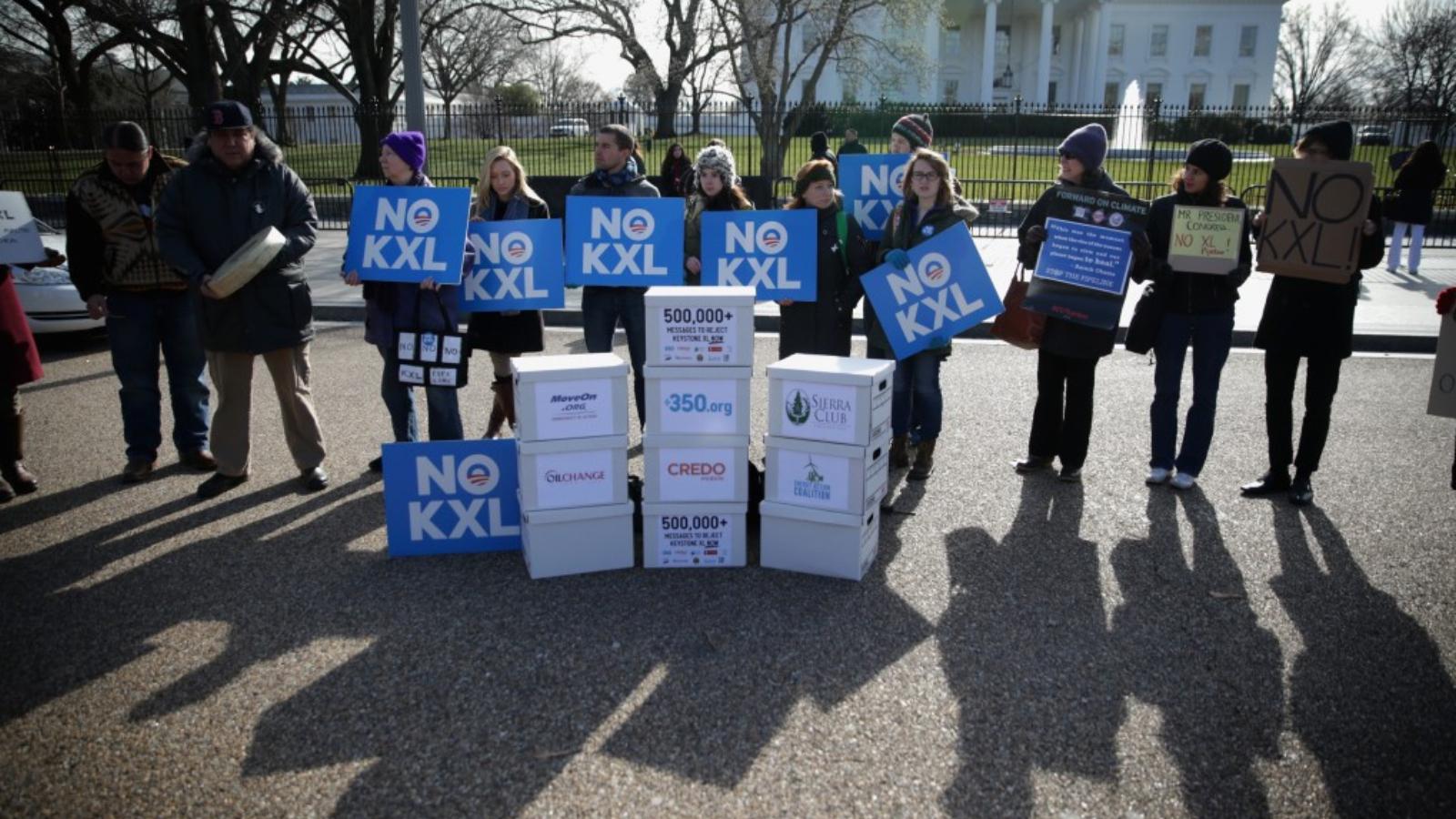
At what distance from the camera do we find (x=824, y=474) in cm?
454

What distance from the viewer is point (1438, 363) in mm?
4371

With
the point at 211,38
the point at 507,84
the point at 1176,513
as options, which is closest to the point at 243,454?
the point at 1176,513

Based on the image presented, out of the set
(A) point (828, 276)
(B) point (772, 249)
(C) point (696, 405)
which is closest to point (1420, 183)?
(A) point (828, 276)

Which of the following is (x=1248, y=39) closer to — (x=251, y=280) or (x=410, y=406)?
(x=410, y=406)

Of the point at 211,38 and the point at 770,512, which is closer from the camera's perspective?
the point at 770,512

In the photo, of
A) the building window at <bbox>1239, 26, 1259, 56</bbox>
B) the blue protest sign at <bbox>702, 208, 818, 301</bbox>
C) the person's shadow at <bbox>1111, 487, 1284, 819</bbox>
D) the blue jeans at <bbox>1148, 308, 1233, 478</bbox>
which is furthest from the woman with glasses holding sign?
the building window at <bbox>1239, 26, 1259, 56</bbox>

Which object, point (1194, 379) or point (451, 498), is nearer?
point (451, 498)

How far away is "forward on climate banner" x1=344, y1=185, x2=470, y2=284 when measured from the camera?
5395mm

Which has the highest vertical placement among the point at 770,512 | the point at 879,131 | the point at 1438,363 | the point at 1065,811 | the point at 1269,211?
the point at 879,131

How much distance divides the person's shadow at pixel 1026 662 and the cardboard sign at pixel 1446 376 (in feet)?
5.42

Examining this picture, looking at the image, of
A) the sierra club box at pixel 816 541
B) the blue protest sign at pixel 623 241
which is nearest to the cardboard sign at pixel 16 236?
the blue protest sign at pixel 623 241

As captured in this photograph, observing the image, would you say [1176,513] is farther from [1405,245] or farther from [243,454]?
[1405,245]

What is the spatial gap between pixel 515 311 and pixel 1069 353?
11.1ft

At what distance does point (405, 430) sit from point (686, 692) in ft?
9.86
